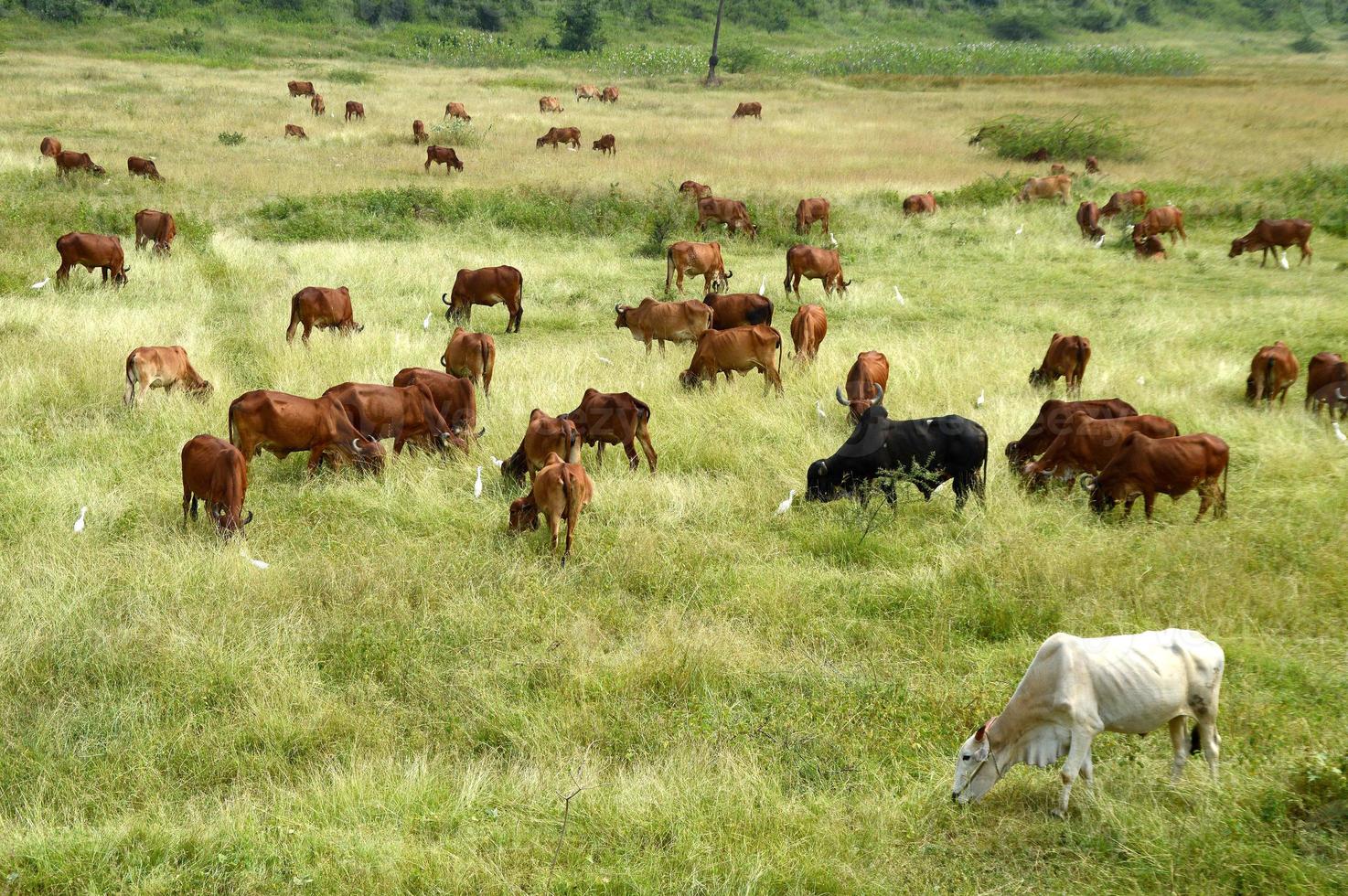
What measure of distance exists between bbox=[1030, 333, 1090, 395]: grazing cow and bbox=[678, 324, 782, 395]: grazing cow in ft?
9.15

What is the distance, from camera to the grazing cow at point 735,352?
11.5 m

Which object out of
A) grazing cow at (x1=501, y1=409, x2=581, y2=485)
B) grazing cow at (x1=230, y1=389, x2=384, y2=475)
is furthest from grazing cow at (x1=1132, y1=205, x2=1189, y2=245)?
grazing cow at (x1=230, y1=389, x2=384, y2=475)

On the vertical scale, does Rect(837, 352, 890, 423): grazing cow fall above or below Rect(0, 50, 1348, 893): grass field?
above

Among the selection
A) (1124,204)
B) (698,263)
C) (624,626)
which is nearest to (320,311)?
(698,263)

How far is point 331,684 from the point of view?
6121 millimetres

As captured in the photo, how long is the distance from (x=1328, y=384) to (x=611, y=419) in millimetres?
7097

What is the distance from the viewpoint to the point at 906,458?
28.3 feet

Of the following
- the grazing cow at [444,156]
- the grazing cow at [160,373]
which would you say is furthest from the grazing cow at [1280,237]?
the grazing cow at [160,373]

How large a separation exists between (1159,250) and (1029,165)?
10634 millimetres

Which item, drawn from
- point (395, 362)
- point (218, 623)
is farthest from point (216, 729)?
point (395, 362)

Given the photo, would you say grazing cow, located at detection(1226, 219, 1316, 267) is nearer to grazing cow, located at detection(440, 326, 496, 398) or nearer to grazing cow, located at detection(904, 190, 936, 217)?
grazing cow, located at detection(904, 190, 936, 217)

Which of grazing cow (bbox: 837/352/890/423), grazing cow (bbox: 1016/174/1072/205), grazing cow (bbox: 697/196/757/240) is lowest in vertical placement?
grazing cow (bbox: 837/352/890/423)

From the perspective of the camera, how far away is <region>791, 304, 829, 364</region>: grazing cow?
12492 millimetres

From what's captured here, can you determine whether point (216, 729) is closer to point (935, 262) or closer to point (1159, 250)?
point (935, 262)
